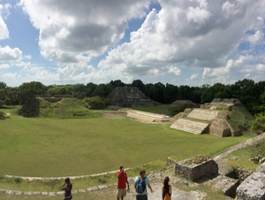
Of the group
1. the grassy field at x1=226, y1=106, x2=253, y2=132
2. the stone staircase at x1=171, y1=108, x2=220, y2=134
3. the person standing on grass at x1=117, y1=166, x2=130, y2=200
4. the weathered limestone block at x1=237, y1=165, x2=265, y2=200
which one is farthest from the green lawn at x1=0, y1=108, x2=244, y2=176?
the weathered limestone block at x1=237, y1=165, x2=265, y2=200

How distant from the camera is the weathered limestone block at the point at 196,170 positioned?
11.8 meters

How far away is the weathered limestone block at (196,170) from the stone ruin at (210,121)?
53.2 feet

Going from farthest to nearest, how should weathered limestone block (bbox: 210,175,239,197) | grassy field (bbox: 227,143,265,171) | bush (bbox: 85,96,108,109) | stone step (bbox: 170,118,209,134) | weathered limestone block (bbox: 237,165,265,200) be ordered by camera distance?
bush (bbox: 85,96,108,109) → stone step (bbox: 170,118,209,134) → grassy field (bbox: 227,143,265,171) → weathered limestone block (bbox: 210,175,239,197) → weathered limestone block (bbox: 237,165,265,200)

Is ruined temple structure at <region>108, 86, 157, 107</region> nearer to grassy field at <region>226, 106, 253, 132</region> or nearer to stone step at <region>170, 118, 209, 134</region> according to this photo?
stone step at <region>170, 118, 209, 134</region>

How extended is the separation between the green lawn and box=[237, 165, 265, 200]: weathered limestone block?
36.2 feet

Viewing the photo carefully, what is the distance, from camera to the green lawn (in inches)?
636

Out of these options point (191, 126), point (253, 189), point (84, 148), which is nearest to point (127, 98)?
point (191, 126)

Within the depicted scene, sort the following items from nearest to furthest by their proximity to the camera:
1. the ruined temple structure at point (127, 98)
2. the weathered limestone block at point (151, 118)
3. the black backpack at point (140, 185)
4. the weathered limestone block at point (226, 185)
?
the black backpack at point (140, 185)
the weathered limestone block at point (226, 185)
the weathered limestone block at point (151, 118)
the ruined temple structure at point (127, 98)

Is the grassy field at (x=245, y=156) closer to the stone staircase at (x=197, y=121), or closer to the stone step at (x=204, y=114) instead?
the stone staircase at (x=197, y=121)

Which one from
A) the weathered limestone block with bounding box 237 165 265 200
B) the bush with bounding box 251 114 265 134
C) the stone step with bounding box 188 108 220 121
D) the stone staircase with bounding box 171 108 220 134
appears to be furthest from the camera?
the stone step with bounding box 188 108 220 121

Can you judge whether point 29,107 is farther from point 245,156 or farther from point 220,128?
point 245,156

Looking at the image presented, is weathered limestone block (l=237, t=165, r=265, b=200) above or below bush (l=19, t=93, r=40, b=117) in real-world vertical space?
above

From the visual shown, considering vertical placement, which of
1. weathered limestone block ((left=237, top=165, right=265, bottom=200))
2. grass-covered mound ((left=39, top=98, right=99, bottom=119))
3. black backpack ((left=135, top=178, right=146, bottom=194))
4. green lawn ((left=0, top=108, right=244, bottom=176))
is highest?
weathered limestone block ((left=237, top=165, right=265, bottom=200))

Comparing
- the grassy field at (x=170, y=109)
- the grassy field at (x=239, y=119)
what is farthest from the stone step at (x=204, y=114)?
the grassy field at (x=170, y=109)
